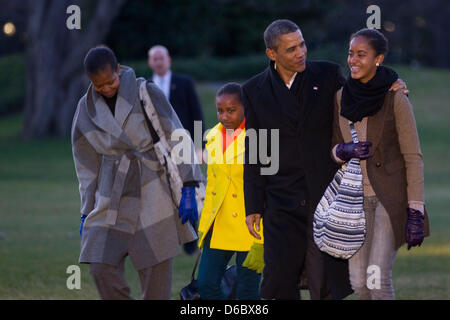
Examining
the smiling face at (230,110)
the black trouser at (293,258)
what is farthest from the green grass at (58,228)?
the black trouser at (293,258)

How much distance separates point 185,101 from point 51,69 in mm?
25130

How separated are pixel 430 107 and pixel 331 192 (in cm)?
3347

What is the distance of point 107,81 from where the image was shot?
642cm

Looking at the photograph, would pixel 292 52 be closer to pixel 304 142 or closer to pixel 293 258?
pixel 304 142

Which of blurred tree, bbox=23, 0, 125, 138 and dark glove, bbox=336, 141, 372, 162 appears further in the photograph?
blurred tree, bbox=23, 0, 125, 138

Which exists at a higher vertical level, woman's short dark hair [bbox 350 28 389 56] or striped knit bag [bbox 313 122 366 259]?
woman's short dark hair [bbox 350 28 389 56]

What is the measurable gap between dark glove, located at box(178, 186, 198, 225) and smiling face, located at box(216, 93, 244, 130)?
3.43ft

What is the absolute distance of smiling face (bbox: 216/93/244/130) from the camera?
7.43 meters

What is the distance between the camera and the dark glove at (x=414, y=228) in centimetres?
589

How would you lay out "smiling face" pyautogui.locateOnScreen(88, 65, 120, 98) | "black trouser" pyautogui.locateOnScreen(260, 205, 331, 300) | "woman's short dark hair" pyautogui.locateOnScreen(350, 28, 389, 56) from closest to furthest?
"woman's short dark hair" pyautogui.locateOnScreen(350, 28, 389, 56) → "black trouser" pyautogui.locateOnScreen(260, 205, 331, 300) → "smiling face" pyautogui.locateOnScreen(88, 65, 120, 98)

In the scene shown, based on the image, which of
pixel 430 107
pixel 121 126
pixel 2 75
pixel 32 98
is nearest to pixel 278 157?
pixel 121 126

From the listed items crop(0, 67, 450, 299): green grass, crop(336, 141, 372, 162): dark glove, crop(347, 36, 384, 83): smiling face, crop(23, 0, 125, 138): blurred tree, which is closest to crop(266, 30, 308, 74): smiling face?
crop(347, 36, 384, 83): smiling face

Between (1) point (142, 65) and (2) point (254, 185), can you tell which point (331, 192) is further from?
(1) point (142, 65)

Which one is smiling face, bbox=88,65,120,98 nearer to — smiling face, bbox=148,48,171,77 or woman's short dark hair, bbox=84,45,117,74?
woman's short dark hair, bbox=84,45,117,74
